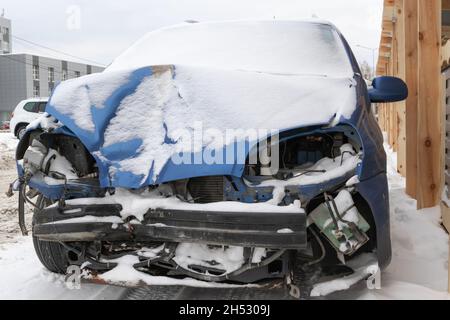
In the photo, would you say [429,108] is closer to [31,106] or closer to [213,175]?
[213,175]

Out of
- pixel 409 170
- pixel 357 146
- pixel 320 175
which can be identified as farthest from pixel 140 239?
pixel 409 170

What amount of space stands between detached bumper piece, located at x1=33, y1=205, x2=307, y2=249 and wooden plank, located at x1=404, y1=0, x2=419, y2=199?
3.38 m

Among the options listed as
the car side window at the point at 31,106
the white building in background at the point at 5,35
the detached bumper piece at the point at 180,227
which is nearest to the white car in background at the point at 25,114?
the car side window at the point at 31,106

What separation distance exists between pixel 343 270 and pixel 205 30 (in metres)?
2.33

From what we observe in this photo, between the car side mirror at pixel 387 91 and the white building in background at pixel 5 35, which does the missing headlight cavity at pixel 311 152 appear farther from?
the white building in background at pixel 5 35

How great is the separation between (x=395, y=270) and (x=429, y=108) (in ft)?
7.07

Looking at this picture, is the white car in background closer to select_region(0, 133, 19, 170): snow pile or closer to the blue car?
select_region(0, 133, 19, 170): snow pile

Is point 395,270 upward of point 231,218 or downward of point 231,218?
downward

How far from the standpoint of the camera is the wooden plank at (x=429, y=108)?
4629 millimetres

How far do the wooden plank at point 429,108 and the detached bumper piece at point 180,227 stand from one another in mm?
2978

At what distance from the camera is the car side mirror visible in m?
3.30

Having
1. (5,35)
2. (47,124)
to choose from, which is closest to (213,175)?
(47,124)

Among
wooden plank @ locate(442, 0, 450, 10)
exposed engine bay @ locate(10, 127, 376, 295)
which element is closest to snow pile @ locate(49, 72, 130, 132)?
exposed engine bay @ locate(10, 127, 376, 295)

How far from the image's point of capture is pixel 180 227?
245 cm
